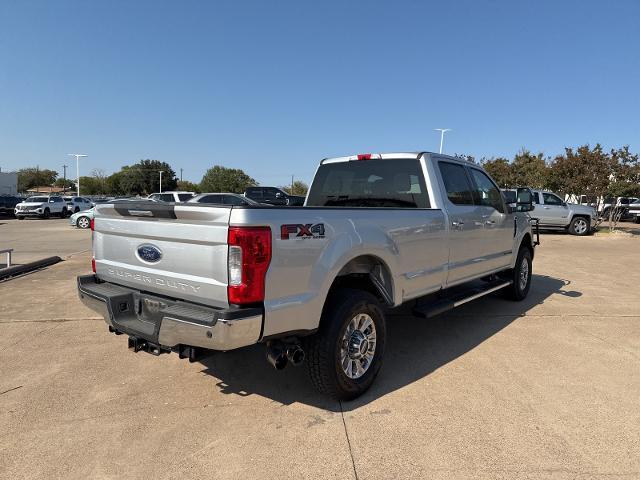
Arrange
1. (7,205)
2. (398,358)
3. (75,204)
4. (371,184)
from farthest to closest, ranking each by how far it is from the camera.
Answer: (75,204) → (7,205) → (371,184) → (398,358)

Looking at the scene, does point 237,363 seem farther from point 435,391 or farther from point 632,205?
point 632,205

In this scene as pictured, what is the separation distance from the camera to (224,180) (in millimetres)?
99062

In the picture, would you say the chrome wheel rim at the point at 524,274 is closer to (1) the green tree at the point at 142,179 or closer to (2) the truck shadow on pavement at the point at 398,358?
(2) the truck shadow on pavement at the point at 398,358

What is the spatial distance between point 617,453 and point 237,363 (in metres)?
2.96

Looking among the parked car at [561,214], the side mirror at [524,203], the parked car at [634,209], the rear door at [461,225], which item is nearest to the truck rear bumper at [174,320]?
the rear door at [461,225]

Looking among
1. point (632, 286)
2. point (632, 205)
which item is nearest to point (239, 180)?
point (632, 205)

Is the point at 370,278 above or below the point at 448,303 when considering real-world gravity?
above

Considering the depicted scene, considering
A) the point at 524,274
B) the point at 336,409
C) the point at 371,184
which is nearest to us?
the point at 336,409

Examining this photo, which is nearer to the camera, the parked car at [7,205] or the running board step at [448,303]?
the running board step at [448,303]

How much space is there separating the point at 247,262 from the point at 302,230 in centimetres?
44

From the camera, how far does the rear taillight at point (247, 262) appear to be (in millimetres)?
2582

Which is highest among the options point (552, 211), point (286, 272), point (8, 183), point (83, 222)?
point (8, 183)

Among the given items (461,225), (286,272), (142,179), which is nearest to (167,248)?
(286,272)

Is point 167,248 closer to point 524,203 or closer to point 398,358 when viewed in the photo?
point 398,358
